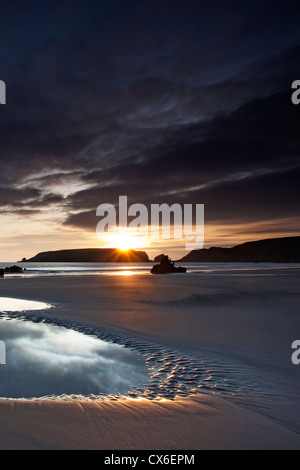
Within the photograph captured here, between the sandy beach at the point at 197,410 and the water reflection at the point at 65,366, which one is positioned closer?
the sandy beach at the point at 197,410

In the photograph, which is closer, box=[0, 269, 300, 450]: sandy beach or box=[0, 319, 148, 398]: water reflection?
box=[0, 269, 300, 450]: sandy beach

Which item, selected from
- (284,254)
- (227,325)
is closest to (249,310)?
(227,325)

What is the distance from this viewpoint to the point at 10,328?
9.78 m

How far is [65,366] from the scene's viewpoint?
6.21 m

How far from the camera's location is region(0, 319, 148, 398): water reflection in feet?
16.7

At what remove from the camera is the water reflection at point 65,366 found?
200 inches

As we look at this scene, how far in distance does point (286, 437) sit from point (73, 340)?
5945mm

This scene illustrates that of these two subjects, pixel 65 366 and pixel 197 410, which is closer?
pixel 197 410

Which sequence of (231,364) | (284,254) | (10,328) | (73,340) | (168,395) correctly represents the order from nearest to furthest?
(168,395) < (231,364) < (73,340) < (10,328) < (284,254)

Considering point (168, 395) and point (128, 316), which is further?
point (128, 316)
